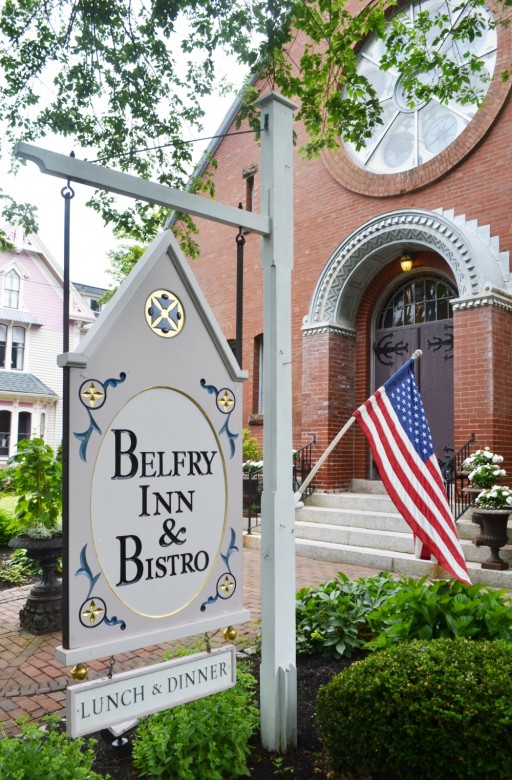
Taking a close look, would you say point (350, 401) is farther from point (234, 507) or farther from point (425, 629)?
point (234, 507)

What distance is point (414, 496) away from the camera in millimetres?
4238

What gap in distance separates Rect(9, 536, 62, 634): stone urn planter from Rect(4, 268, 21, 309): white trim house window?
72.7 feet

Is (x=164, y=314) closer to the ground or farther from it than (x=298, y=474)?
farther from it

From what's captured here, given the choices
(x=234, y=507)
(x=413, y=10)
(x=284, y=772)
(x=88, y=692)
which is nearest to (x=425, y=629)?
(x=284, y=772)

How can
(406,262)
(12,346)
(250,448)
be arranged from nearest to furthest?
(406,262) < (250,448) < (12,346)

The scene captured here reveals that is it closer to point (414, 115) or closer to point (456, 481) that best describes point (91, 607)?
point (456, 481)

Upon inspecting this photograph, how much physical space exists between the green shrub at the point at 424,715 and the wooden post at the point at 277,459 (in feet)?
0.90

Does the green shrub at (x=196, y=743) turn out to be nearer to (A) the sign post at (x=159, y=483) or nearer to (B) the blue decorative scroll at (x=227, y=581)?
(A) the sign post at (x=159, y=483)

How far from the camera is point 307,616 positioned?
4.62 metres

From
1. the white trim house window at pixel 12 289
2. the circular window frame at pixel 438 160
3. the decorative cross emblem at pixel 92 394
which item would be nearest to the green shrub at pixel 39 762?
the decorative cross emblem at pixel 92 394

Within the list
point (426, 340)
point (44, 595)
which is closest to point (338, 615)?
point (44, 595)

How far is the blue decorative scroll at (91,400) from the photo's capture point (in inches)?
90.0

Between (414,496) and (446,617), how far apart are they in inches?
35.1

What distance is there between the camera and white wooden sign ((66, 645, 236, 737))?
7.16 feet
